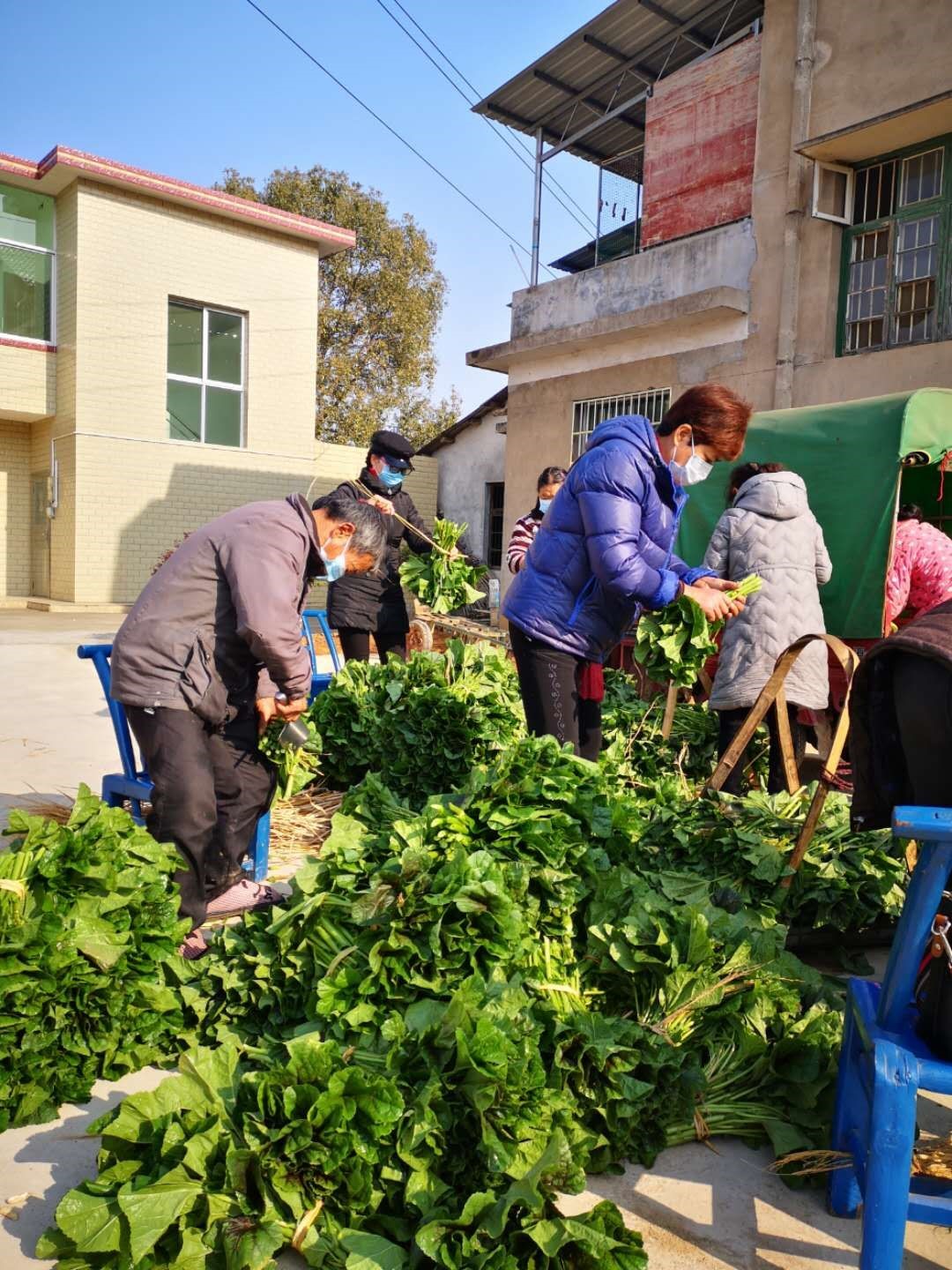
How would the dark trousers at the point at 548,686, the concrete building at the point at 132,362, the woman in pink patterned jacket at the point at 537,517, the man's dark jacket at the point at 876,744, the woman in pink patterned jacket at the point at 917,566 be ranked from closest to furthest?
the man's dark jacket at the point at 876,744 < the dark trousers at the point at 548,686 < the woman in pink patterned jacket at the point at 537,517 < the woman in pink patterned jacket at the point at 917,566 < the concrete building at the point at 132,362

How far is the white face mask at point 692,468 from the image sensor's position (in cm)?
370

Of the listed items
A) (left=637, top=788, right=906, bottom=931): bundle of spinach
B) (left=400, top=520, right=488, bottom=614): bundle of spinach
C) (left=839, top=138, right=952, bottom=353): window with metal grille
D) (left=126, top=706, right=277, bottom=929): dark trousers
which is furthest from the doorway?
(left=637, top=788, right=906, bottom=931): bundle of spinach

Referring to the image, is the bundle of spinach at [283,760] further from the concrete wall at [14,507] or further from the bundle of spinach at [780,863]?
the concrete wall at [14,507]

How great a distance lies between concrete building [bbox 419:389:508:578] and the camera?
1906 cm

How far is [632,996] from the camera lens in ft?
8.77

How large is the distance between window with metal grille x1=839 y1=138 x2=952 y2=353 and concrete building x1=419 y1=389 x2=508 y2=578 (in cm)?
830

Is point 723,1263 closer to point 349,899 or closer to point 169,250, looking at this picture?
point 349,899

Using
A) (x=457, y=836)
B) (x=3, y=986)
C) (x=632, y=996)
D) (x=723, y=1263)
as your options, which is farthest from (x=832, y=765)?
(x=3, y=986)

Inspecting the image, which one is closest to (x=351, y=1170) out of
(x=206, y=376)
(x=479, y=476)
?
(x=206, y=376)

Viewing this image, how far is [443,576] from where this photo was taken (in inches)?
253

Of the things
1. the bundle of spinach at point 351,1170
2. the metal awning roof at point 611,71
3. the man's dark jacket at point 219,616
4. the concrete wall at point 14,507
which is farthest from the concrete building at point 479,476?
the bundle of spinach at point 351,1170

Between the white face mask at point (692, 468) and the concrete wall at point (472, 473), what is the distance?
1499 centimetres

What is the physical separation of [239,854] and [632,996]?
5.67ft

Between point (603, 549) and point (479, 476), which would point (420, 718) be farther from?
point (479, 476)
